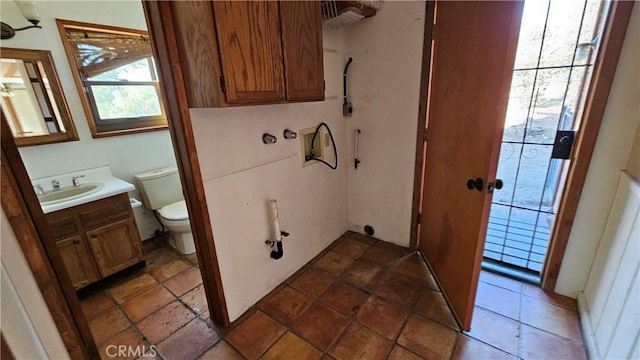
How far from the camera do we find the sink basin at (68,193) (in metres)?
1.93

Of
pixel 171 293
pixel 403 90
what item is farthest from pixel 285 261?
pixel 403 90

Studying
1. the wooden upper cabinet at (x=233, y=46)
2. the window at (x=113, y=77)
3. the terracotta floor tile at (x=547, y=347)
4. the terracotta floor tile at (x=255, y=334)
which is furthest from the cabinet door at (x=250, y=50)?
the terracotta floor tile at (x=547, y=347)

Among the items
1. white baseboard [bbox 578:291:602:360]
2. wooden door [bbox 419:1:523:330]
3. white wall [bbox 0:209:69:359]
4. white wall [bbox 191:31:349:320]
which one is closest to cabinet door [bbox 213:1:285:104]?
white wall [bbox 191:31:349:320]

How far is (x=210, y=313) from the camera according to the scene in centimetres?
169

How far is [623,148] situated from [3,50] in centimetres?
386

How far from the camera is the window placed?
206 cm

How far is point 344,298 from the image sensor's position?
187cm

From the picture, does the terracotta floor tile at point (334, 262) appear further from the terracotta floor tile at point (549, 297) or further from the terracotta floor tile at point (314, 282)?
the terracotta floor tile at point (549, 297)

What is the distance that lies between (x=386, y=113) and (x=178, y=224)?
2.03 metres

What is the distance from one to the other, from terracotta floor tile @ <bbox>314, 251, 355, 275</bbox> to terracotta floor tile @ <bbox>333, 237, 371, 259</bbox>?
61 millimetres

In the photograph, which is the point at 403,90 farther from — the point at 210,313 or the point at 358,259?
the point at 210,313

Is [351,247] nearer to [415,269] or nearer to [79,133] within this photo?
[415,269]

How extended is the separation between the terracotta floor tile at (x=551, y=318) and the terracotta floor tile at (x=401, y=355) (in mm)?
771

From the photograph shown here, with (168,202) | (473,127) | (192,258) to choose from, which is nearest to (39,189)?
(168,202)
